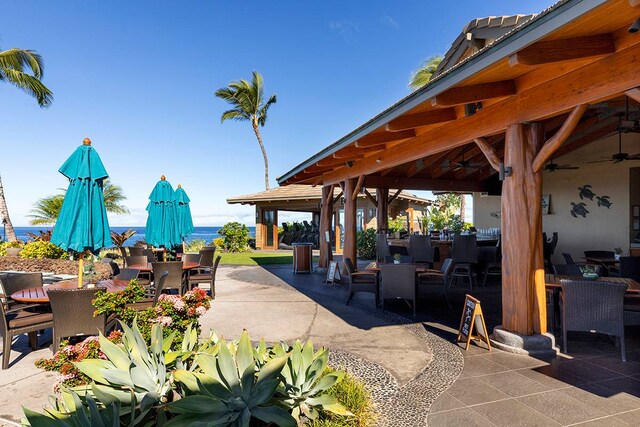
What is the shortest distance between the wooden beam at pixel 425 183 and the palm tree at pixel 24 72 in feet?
42.5

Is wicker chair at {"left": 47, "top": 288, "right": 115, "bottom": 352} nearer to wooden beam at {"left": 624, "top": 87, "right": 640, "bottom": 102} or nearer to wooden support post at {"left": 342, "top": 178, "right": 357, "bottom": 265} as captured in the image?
wooden beam at {"left": 624, "top": 87, "right": 640, "bottom": 102}

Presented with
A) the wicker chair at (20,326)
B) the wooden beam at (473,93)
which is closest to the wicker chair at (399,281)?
the wooden beam at (473,93)

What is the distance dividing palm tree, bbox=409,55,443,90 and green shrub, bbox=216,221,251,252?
513 inches

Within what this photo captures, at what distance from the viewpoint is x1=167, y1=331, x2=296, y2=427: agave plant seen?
190cm

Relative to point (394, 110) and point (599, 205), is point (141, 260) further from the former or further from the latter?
point (599, 205)

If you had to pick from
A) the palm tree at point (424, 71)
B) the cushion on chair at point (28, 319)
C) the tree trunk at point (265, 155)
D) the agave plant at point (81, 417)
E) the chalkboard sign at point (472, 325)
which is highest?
the palm tree at point (424, 71)

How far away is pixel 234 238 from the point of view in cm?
1888

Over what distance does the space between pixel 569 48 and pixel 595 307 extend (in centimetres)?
262

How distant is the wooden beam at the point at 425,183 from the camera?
1047 centimetres

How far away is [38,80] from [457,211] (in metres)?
29.1

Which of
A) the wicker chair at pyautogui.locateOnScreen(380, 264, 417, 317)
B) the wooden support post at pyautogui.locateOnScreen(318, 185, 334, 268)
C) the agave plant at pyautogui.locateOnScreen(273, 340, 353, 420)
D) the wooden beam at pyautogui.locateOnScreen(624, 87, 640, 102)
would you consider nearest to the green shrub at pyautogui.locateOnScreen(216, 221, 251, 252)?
the wooden support post at pyautogui.locateOnScreen(318, 185, 334, 268)

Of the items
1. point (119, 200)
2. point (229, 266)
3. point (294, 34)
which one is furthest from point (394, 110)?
point (119, 200)

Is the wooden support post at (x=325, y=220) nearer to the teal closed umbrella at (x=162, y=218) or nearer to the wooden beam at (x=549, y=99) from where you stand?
the teal closed umbrella at (x=162, y=218)

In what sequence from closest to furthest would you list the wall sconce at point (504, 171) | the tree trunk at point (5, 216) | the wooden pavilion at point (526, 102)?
the wooden pavilion at point (526, 102) < the wall sconce at point (504, 171) < the tree trunk at point (5, 216)
